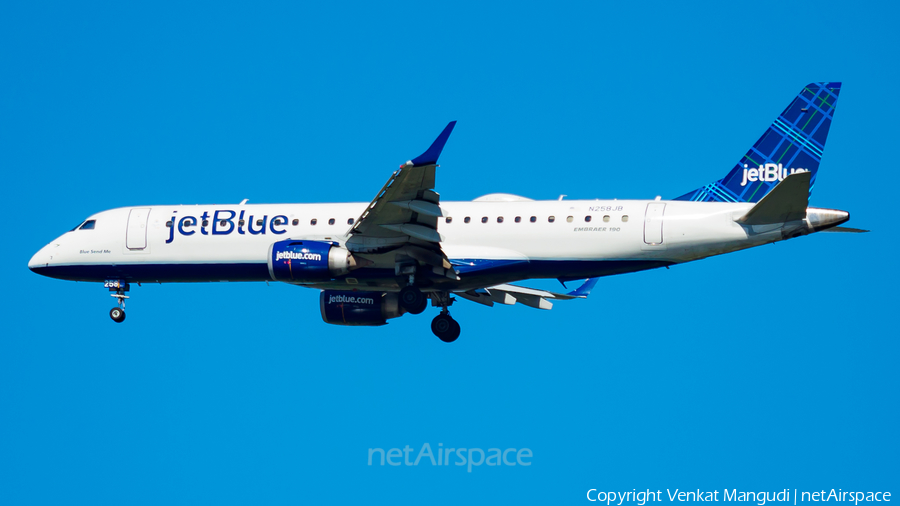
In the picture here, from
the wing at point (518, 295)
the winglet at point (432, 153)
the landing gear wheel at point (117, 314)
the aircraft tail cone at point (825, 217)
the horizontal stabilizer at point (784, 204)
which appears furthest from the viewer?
the wing at point (518, 295)

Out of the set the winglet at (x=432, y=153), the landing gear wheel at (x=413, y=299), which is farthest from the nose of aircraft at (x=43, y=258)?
the winglet at (x=432, y=153)

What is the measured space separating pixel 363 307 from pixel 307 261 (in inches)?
206

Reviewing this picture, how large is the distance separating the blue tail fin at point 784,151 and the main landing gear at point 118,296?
17827 mm

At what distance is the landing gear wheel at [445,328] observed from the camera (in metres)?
33.3

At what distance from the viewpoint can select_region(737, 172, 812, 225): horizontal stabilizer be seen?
26.4 metres

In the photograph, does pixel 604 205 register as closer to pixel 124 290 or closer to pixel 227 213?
pixel 227 213

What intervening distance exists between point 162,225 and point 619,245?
13989 millimetres

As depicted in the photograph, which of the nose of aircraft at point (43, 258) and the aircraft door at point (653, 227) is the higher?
the nose of aircraft at point (43, 258)

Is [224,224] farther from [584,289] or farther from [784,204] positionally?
[784,204]

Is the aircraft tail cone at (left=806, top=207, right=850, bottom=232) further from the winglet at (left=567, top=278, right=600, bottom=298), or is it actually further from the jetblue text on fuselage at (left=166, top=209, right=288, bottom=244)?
the jetblue text on fuselage at (left=166, top=209, right=288, bottom=244)

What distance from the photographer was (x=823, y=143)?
29.8 meters

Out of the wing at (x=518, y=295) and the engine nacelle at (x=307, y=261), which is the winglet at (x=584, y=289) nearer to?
the wing at (x=518, y=295)

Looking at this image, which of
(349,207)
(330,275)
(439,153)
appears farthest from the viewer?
(349,207)

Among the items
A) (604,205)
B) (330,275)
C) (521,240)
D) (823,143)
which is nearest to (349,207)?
(330,275)
